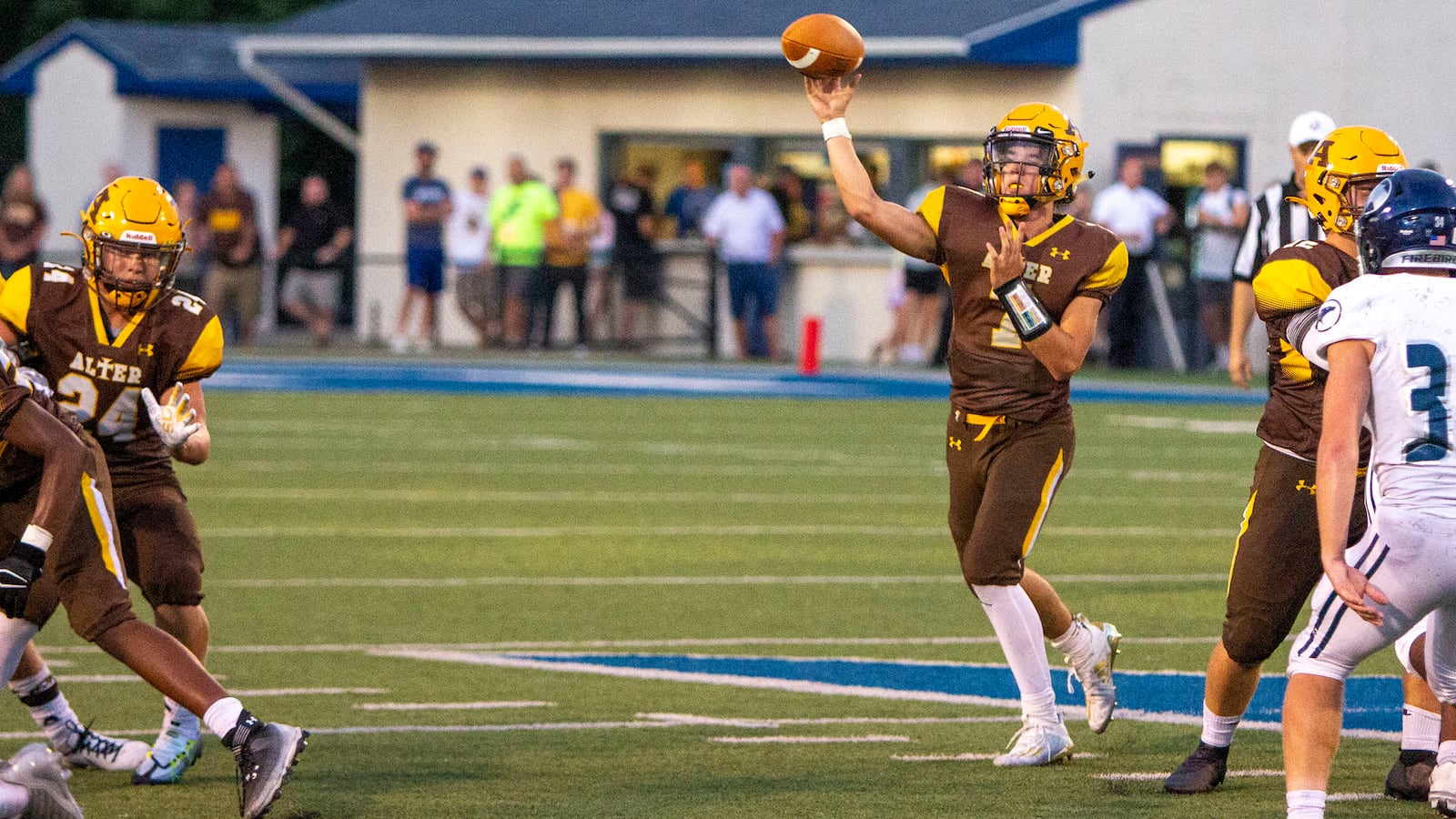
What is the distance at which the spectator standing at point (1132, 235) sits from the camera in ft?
66.5

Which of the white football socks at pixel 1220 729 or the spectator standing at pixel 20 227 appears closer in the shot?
the white football socks at pixel 1220 729

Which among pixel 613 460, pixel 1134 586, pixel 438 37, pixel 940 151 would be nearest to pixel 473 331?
pixel 438 37

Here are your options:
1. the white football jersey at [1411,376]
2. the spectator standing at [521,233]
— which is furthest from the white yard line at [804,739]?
the spectator standing at [521,233]

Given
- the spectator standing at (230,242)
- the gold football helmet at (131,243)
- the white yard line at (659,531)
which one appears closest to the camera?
the gold football helmet at (131,243)

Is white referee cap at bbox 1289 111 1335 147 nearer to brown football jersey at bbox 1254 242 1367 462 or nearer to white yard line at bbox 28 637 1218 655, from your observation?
white yard line at bbox 28 637 1218 655

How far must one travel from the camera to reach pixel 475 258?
2214cm

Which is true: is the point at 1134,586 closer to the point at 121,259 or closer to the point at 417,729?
the point at 417,729

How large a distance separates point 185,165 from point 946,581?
20458 millimetres

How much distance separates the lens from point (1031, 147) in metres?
6.21

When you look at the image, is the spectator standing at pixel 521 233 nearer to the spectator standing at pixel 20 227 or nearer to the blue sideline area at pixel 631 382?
the blue sideline area at pixel 631 382

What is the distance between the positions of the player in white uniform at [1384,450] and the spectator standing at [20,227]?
720 inches

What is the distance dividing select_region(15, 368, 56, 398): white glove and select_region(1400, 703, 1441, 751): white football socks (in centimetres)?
361

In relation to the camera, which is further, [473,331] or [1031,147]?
[473,331]

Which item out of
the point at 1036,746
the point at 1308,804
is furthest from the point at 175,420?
the point at 1308,804
